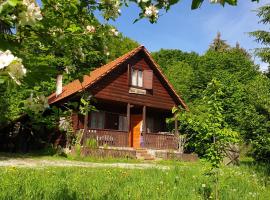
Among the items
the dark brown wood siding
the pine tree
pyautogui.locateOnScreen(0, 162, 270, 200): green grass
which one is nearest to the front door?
the dark brown wood siding

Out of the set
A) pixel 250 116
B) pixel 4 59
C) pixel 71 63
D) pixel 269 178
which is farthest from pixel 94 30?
pixel 250 116

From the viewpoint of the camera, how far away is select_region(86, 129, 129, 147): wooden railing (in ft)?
81.3

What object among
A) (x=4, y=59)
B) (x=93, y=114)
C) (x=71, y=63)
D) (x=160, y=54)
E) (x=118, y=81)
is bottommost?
(x=4, y=59)

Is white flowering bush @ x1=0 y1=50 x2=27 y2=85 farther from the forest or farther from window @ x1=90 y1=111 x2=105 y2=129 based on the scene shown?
window @ x1=90 y1=111 x2=105 y2=129

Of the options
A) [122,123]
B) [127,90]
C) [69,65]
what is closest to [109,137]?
[127,90]

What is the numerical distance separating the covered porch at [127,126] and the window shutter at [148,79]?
1358mm

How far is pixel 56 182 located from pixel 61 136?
57.4ft

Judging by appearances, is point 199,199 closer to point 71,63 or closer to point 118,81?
point 71,63

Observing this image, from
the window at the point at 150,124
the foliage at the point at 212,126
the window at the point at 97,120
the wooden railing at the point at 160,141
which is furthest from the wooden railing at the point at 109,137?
the foliage at the point at 212,126

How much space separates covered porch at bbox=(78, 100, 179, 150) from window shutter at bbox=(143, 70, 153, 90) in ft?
4.45

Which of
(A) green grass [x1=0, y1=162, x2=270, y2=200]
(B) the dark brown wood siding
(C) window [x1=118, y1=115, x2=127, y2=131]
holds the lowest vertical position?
(A) green grass [x1=0, y1=162, x2=270, y2=200]

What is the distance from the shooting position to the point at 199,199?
848 cm

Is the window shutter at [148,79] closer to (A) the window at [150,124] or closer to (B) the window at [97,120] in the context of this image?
(B) the window at [97,120]

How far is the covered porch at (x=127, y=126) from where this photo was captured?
2556 centimetres
